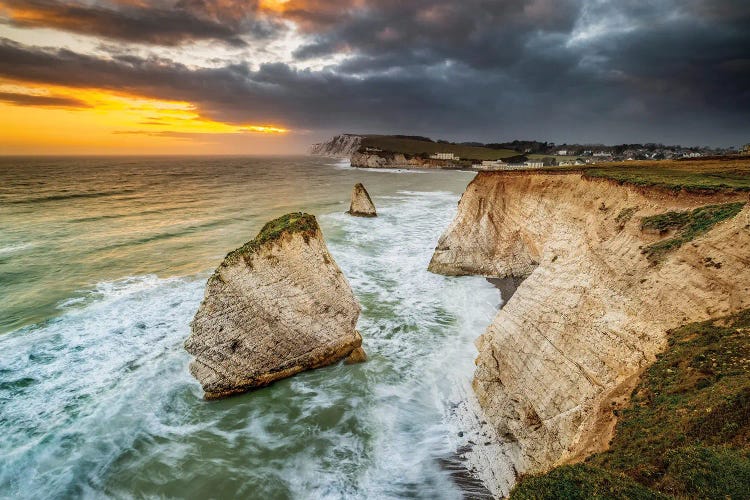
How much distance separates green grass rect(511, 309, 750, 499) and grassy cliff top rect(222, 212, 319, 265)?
34.3 ft

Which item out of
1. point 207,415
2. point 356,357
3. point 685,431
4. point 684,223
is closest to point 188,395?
point 207,415

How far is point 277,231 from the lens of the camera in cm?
1294

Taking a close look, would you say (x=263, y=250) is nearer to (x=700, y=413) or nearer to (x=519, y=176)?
(x=700, y=413)

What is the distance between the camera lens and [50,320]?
56.9 feet

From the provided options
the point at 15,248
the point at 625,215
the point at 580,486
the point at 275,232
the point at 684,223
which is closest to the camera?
the point at 580,486

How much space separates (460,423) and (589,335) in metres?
4.89

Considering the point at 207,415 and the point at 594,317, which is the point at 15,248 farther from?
the point at 594,317

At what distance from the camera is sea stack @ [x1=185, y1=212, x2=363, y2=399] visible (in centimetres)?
1195

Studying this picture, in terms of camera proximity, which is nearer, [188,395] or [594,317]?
[594,317]

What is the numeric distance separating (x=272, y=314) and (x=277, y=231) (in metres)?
3.12

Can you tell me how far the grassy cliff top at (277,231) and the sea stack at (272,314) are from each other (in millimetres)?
36

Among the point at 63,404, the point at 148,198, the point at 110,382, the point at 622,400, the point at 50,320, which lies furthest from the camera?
the point at 148,198

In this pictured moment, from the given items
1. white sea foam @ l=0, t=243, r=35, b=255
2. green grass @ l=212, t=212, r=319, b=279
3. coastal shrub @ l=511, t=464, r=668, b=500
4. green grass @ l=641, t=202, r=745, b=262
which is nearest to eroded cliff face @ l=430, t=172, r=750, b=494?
green grass @ l=641, t=202, r=745, b=262

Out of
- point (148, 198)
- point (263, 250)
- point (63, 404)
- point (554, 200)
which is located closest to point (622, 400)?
point (263, 250)
